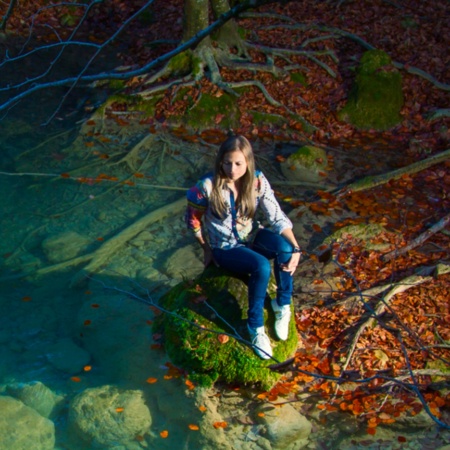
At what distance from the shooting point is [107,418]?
5059 millimetres

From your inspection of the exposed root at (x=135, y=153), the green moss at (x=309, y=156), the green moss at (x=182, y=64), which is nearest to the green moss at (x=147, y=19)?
the green moss at (x=182, y=64)

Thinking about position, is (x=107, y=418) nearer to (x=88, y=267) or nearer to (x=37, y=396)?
(x=37, y=396)

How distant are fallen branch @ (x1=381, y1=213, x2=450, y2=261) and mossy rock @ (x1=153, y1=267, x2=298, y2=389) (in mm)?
1979

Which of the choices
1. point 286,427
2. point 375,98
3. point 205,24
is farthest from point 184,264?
point 205,24

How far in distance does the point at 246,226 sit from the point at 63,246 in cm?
314

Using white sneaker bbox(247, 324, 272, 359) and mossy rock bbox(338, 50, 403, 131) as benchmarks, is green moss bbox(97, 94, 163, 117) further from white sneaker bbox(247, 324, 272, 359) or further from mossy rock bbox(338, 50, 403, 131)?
white sneaker bbox(247, 324, 272, 359)

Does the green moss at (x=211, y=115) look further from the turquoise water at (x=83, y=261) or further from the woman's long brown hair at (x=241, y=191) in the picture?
the woman's long brown hair at (x=241, y=191)

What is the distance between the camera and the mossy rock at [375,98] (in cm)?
988

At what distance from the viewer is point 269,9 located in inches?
484

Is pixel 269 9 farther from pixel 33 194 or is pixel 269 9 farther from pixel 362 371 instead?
pixel 362 371

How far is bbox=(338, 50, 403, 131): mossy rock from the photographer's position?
9875 mm

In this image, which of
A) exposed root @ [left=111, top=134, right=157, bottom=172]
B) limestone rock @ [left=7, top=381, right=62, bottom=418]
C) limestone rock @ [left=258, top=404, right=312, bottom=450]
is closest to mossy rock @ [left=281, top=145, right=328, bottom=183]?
exposed root @ [left=111, top=134, right=157, bottom=172]

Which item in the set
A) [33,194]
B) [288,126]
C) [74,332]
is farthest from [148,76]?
[74,332]

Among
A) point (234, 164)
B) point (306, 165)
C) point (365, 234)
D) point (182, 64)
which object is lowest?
point (365, 234)
